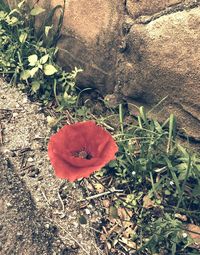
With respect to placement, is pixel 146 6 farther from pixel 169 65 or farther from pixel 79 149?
pixel 79 149

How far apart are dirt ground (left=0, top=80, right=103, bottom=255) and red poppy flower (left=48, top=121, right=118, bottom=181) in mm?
459

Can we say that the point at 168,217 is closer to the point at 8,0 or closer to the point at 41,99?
the point at 41,99

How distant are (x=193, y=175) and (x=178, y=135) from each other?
0.80ft

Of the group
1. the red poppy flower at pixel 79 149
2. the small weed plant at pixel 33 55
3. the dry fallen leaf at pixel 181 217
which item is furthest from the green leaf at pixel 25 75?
the dry fallen leaf at pixel 181 217

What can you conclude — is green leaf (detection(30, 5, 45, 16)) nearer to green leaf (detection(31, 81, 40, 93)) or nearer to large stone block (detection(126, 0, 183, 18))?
green leaf (detection(31, 81, 40, 93))

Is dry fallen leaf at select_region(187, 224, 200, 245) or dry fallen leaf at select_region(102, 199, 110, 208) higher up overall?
dry fallen leaf at select_region(187, 224, 200, 245)

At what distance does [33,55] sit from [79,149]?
0.86 meters

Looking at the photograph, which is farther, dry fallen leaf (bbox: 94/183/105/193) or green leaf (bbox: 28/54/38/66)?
green leaf (bbox: 28/54/38/66)

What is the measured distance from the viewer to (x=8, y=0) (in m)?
2.59

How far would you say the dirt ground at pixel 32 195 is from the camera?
1942 mm

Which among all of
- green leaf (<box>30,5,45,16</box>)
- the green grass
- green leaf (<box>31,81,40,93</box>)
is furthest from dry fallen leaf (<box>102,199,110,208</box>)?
green leaf (<box>30,5,45,16</box>)

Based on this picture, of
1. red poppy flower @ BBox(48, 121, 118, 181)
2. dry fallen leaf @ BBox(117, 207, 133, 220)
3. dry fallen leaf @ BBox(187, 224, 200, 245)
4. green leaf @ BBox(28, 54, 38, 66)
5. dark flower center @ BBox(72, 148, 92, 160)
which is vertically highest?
red poppy flower @ BBox(48, 121, 118, 181)

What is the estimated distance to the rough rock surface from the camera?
1.98 metres

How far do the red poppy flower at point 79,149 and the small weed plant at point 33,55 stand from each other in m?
0.65
